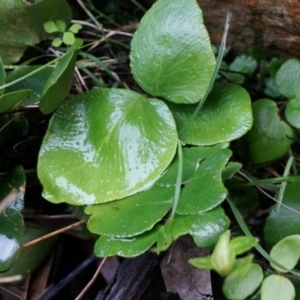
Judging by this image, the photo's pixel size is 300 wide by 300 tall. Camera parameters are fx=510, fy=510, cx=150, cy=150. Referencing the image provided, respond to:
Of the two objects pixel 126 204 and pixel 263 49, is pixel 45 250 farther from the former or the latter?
pixel 263 49

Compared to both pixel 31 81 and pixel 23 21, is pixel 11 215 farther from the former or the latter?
pixel 23 21

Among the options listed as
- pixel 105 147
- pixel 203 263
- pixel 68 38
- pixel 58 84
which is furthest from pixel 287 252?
pixel 68 38

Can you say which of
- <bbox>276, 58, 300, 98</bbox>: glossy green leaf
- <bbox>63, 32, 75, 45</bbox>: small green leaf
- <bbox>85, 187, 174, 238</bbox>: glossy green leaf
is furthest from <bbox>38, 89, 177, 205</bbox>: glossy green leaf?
<bbox>276, 58, 300, 98</bbox>: glossy green leaf

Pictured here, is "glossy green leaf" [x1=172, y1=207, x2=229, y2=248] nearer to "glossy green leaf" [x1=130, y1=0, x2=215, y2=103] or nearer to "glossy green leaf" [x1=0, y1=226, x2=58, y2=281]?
"glossy green leaf" [x1=130, y1=0, x2=215, y2=103]

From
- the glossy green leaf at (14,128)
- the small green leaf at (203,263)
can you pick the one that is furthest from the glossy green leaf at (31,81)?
the small green leaf at (203,263)

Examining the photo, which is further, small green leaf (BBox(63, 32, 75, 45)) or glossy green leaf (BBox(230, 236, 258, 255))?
small green leaf (BBox(63, 32, 75, 45))
